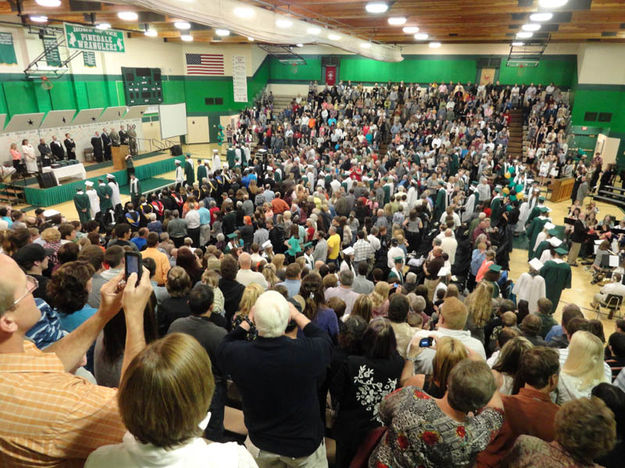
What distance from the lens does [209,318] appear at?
3.25 m

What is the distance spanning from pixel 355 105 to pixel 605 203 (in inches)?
540

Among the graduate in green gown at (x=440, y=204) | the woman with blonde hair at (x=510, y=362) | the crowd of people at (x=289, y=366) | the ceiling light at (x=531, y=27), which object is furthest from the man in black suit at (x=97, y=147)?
the woman with blonde hair at (x=510, y=362)

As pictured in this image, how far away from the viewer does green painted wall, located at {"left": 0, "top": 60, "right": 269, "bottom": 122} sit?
15891 mm

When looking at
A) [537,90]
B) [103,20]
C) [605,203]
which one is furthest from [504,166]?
[103,20]

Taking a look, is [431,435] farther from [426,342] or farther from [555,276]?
[555,276]

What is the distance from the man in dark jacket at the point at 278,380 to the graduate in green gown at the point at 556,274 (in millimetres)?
6265

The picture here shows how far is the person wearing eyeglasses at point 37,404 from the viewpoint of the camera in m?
1.24

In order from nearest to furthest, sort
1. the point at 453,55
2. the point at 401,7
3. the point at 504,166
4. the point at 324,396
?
the point at 324,396, the point at 401,7, the point at 504,166, the point at 453,55

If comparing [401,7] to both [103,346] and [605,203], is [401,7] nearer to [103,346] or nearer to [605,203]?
[103,346]

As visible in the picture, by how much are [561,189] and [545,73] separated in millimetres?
11554

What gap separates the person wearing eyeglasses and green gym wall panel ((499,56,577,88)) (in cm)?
2658

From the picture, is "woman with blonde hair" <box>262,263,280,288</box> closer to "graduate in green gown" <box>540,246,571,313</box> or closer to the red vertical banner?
"graduate in green gown" <box>540,246,571,313</box>

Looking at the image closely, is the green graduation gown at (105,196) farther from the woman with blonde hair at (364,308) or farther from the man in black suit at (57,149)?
the woman with blonde hair at (364,308)

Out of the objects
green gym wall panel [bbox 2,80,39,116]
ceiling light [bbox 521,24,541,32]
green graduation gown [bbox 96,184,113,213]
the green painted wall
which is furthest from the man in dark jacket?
green gym wall panel [bbox 2,80,39,116]
